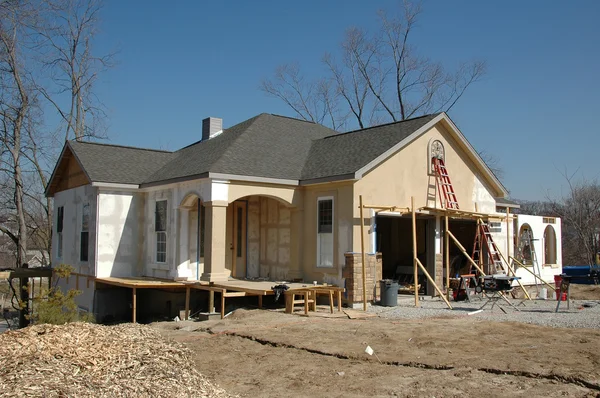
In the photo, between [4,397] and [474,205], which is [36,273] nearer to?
[474,205]

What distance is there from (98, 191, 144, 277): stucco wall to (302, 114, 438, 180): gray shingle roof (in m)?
6.41

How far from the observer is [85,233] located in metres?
21.0

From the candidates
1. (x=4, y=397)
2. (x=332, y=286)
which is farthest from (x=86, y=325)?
(x=332, y=286)

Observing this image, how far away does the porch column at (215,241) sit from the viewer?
1634 centimetres

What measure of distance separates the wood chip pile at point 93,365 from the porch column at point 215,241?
803 centimetres

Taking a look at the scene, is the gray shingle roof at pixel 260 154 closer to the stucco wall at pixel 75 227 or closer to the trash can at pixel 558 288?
the stucco wall at pixel 75 227

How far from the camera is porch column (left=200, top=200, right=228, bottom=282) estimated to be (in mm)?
16344

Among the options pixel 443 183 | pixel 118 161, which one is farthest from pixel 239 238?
pixel 443 183

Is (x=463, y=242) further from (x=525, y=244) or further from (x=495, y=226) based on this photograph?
(x=525, y=244)

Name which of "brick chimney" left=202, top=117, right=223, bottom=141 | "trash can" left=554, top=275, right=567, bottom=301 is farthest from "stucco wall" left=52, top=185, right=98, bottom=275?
"trash can" left=554, top=275, right=567, bottom=301

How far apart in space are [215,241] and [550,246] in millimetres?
14172

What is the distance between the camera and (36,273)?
24.0 meters

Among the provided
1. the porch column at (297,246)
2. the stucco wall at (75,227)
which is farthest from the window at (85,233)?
the porch column at (297,246)

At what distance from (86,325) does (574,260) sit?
34.0 meters
